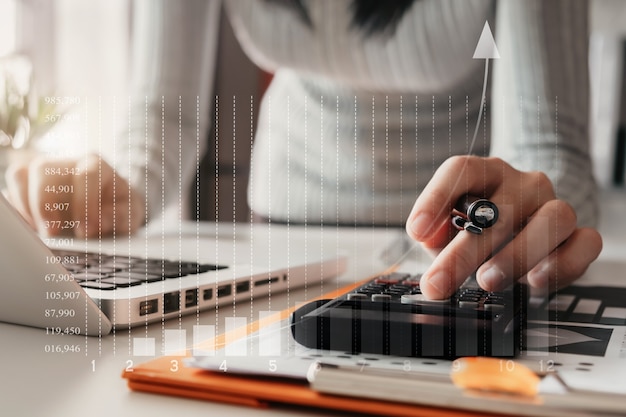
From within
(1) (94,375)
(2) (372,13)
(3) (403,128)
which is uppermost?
(2) (372,13)

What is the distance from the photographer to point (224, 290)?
335 millimetres

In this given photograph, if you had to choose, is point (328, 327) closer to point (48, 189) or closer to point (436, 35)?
point (48, 189)

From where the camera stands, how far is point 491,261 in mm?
283

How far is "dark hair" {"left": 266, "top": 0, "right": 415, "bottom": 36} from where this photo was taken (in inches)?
26.3

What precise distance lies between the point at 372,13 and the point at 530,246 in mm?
482

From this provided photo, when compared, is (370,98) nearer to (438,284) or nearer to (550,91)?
(550,91)

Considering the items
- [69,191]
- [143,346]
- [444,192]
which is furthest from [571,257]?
[69,191]

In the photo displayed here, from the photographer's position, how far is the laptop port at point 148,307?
0.29 m

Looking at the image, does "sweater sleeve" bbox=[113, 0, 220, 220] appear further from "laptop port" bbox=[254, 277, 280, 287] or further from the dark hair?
"laptop port" bbox=[254, 277, 280, 287]

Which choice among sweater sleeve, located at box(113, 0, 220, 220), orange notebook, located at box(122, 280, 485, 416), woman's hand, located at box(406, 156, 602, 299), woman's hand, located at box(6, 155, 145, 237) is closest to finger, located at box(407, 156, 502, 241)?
woman's hand, located at box(406, 156, 602, 299)

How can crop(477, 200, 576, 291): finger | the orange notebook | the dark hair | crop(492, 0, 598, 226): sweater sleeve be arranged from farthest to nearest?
1. the dark hair
2. crop(492, 0, 598, 226): sweater sleeve
3. crop(477, 200, 576, 291): finger
4. the orange notebook

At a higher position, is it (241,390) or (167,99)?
(167,99)

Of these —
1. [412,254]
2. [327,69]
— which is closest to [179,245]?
[412,254]

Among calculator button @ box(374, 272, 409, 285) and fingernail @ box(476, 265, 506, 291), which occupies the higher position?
fingernail @ box(476, 265, 506, 291)
